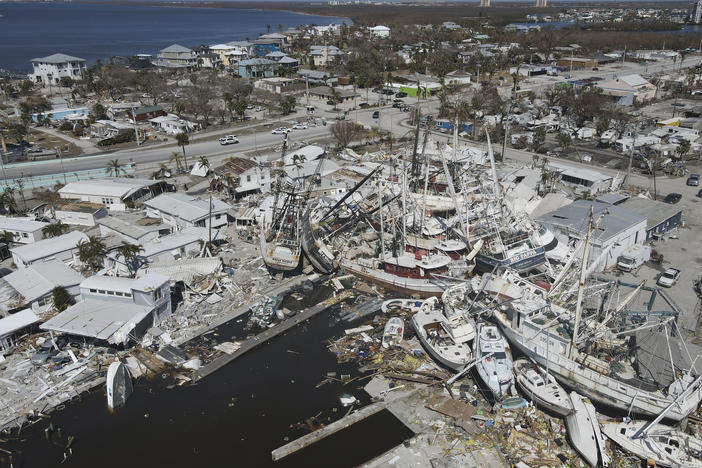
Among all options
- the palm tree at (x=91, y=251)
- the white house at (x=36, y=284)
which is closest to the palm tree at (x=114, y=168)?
the palm tree at (x=91, y=251)

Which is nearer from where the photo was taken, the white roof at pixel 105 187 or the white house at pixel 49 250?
the white house at pixel 49 250

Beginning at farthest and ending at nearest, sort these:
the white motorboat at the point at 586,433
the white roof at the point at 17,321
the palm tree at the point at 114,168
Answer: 1. the palm tree at the point at 114,168
2. the white roof at the point at 17,321
3. the white motorboat at the point at 586,433

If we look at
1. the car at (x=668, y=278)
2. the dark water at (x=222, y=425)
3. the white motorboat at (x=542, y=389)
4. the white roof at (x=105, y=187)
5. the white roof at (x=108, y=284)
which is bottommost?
the dark water at (x=222, y=425)

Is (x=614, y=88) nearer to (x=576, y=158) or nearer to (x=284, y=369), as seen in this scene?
(x=576, y=158)

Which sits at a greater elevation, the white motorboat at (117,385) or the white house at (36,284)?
the white house at (36,284)

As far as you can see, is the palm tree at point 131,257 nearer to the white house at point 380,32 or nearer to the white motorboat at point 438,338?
the white motorboat at point 438,338

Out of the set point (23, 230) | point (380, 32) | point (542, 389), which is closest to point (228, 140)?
point (23, 230)

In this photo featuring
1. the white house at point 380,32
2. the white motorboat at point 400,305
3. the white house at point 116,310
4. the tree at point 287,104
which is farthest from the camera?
the white house at point 380,32

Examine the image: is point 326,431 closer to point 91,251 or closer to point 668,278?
point 91,251
